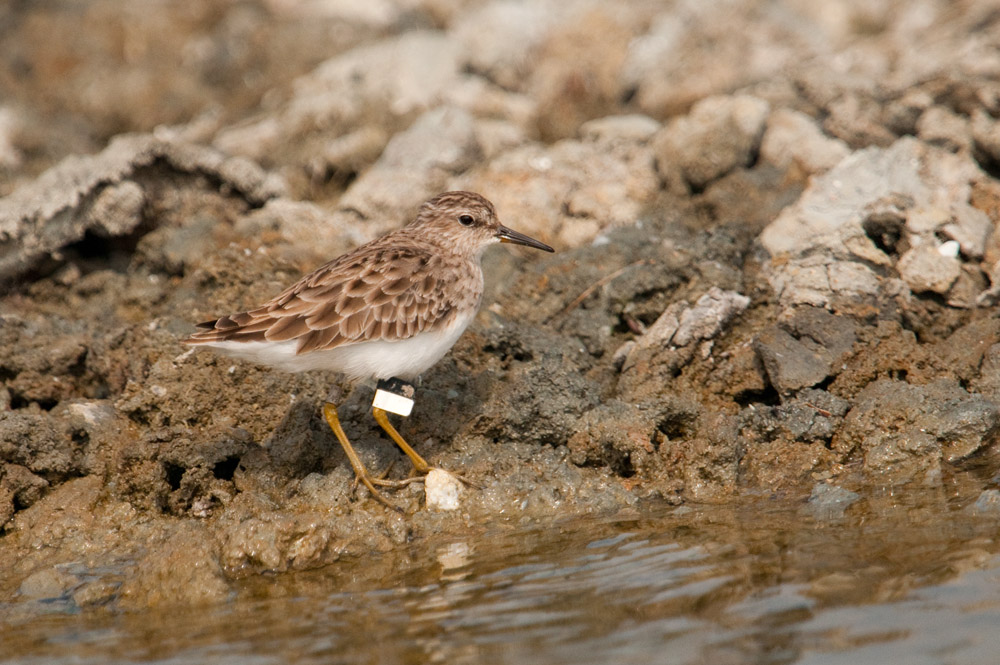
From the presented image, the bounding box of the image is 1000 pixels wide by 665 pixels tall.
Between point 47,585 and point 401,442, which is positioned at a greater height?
point 401,442

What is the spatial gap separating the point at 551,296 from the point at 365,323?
2193 mm

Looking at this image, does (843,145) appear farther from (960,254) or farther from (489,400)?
(489,400)

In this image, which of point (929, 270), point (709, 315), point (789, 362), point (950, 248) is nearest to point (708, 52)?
point (950, 248)

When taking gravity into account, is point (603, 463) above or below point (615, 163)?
below

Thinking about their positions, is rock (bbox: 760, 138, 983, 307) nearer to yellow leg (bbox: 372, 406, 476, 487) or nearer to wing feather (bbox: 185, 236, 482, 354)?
wing feather (bbox: 185, 236, 482, 354)

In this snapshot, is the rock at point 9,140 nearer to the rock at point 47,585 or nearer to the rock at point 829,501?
the rock at point 47,585

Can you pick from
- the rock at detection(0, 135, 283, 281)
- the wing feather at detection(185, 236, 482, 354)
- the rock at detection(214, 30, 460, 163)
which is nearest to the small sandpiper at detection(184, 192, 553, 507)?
the wing feather at detection(185, 236, 482, 354)

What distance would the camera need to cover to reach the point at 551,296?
8328 mm

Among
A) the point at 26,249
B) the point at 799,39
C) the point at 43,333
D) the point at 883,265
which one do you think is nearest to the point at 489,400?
the point at 883,265

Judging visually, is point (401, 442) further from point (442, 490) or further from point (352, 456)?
point (442, 490)

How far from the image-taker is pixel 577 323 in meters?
8.02

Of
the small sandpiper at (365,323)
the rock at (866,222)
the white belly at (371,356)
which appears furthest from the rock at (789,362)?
the white belly at (371,356)

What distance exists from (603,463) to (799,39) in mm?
7779

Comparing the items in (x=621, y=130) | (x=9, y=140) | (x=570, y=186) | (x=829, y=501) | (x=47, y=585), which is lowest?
(x=829, y=501)
